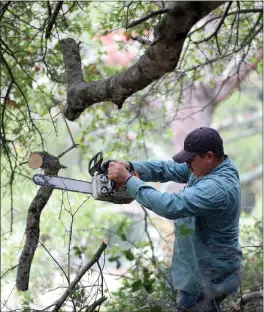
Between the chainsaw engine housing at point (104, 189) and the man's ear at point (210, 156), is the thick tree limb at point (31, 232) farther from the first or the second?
the man's ear at point (210, 156)

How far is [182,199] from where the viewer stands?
9.55 feet

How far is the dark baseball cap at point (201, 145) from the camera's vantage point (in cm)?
320

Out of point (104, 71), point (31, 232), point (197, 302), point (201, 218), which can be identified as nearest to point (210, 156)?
point (201, 218)

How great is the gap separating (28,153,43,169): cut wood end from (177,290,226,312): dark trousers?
1.21 m

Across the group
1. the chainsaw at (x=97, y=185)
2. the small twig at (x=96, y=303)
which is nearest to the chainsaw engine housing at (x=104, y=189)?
the chainsaw at (x=97, y=185)

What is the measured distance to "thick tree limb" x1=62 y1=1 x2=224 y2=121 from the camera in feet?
7.16

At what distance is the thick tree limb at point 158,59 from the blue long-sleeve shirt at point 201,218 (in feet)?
1.75

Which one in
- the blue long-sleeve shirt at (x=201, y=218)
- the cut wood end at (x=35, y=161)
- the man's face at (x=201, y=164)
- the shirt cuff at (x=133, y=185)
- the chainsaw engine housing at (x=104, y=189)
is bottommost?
the blue long-sleeve shirt at (x=201, y=218)

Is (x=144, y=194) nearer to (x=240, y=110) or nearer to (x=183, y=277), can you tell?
(x=183, y=277)

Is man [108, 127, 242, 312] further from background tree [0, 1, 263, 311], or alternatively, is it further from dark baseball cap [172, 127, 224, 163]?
background tree [0, 1, 263, 311]

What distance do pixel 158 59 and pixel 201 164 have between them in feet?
3.55

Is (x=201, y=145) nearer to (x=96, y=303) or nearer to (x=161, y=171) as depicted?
(x=161, y=171)

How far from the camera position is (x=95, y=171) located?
3299 millimetres

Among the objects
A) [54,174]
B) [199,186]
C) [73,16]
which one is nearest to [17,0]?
[73,16]
